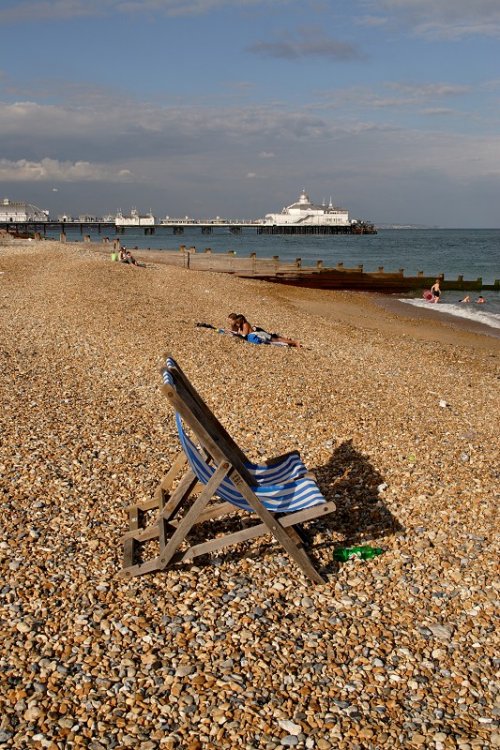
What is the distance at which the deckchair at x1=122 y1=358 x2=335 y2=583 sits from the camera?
160 inches

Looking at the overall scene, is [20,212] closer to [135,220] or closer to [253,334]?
[135,220]

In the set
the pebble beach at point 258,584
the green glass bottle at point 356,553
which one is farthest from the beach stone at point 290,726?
the green glass bottle at point 356,553

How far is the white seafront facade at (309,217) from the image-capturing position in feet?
414

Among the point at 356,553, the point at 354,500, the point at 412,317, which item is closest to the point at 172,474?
the point at 356,553

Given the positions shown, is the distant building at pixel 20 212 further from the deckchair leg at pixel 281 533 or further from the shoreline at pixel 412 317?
the deckchair leg at pixel 281 533

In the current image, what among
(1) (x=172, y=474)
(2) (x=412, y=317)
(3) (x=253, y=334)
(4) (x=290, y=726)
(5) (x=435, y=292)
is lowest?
(4) (x=290, y=726)

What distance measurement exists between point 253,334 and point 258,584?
323 inches

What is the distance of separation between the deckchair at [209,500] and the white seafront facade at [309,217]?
12166 cm

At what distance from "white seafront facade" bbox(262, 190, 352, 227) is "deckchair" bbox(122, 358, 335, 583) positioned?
121661 mm

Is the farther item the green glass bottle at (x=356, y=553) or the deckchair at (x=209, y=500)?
the green glass bottle at (x=356, y=553)

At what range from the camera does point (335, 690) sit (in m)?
Answer: 3.31

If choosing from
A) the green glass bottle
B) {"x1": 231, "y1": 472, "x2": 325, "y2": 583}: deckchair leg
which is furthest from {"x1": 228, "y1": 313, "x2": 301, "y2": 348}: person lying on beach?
{"x1": 231, "y1": 472, "x2": 325, "y2": 583}: deckchair leg

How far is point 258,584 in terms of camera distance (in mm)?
4254

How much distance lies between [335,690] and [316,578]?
0.96 m
